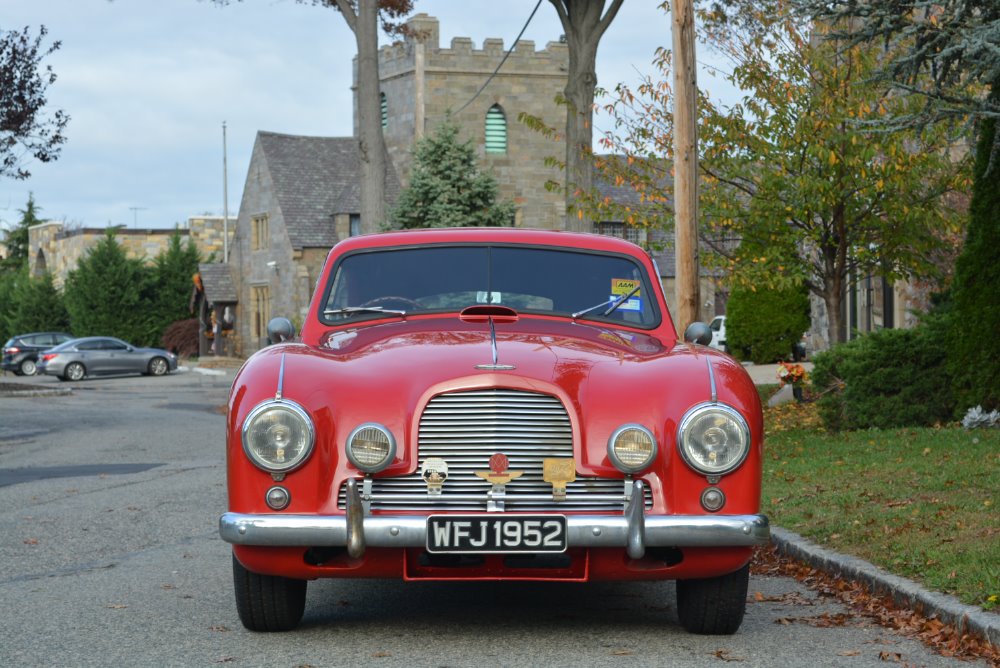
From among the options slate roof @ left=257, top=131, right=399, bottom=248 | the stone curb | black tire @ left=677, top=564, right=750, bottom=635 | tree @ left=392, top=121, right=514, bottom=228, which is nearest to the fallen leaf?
black tire @ left=677, top=564, right=750, bottom=635

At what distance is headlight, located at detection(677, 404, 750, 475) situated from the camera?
5.75 m

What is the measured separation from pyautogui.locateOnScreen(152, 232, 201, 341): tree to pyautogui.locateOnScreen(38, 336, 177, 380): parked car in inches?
739

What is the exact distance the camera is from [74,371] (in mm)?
44344

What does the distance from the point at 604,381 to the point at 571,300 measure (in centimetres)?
148

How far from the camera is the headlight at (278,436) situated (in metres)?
5.69

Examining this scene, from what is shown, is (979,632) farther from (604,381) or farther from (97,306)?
(97,306)

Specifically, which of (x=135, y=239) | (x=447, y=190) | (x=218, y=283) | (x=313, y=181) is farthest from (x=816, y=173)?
(x=135, y=239)

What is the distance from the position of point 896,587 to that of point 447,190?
32.1 m

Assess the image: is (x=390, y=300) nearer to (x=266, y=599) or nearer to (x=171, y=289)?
(x=266, y=599)

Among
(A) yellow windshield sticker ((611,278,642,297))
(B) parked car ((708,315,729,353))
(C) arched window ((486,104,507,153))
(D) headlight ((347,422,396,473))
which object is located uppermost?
(C) arched window ((486,104,507,153))

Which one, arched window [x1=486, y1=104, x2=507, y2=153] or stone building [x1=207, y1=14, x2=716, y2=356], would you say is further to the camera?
arched window [x1=486, y1=104, x2=507, y2=153]

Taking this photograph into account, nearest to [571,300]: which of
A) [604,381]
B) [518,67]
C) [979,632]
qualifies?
[604,381]

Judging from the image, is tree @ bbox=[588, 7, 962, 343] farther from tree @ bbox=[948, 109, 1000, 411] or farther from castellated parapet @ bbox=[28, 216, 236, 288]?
castellated parapet @ bbox=[28, 216, 236, 288]

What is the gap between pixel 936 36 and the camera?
39.2ft
